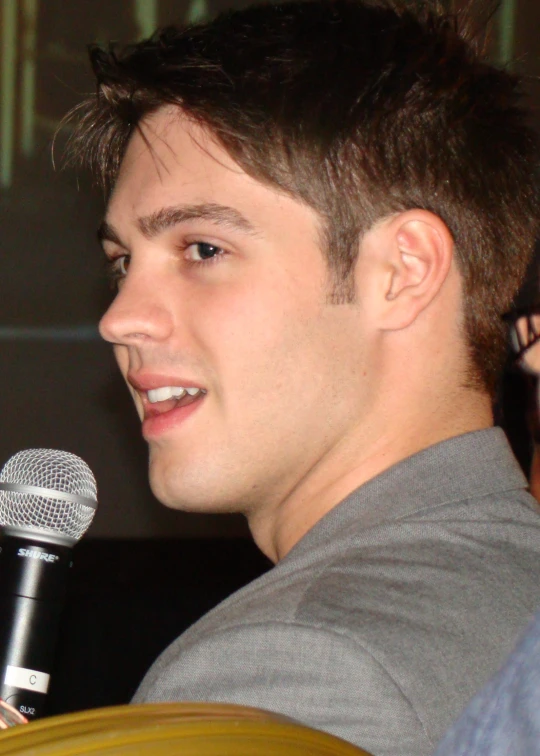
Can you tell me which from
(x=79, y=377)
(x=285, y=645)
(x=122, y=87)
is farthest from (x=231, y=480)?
(x=79, y=377)

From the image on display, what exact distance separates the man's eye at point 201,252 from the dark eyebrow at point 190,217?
3 cm

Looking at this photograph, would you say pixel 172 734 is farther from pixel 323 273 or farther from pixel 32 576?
pixel 323 273

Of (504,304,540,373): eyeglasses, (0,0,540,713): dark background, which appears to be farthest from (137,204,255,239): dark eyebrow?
(0,0,540,713): dark background

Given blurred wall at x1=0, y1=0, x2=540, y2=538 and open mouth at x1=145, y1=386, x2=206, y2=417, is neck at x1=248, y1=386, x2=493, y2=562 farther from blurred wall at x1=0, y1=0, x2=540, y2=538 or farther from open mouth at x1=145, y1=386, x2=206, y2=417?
blurred wall at x1=0, y1=0, x2=540, y2=538

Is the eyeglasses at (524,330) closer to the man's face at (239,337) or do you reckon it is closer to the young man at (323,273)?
the young man at (323,273)

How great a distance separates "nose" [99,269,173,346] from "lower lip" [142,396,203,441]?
7cm

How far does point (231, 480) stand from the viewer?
3.28ft

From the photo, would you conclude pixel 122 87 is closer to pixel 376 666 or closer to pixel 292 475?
pixel 292 475

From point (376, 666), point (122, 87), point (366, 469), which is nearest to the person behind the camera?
point (376, 666)

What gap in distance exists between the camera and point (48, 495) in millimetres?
982

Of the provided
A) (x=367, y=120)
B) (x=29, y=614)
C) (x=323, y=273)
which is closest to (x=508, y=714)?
(x=29, y=614)

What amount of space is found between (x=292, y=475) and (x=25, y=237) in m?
2.76

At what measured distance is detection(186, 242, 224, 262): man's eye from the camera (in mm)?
1019

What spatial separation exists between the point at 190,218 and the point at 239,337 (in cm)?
13
